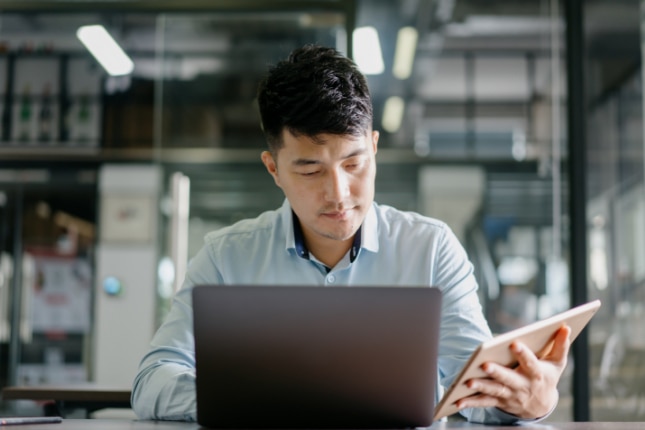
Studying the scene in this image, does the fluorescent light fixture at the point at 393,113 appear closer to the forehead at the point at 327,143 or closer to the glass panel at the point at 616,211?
the glass panel at the point at 616,211

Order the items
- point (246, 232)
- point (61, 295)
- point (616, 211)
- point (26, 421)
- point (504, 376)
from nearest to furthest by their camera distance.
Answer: point (504, 376) → point (26, 421) → point (246, 232) → point (616, 211) → point (61, 295)

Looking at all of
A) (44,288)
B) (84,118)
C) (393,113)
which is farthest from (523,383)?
(44,288)

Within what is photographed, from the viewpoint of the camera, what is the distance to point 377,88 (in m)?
4.07

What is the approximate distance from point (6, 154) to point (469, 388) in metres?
3.67

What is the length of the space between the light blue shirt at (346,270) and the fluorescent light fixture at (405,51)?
2269 mm

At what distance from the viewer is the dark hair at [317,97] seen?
5.24 feet

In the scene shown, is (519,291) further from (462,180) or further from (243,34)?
(243,34)

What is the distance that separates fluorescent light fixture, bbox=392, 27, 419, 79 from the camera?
4.03 m

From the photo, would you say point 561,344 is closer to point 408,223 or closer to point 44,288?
point 408,223

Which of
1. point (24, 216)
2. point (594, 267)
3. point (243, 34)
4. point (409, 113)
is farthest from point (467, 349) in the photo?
point (24, 216)

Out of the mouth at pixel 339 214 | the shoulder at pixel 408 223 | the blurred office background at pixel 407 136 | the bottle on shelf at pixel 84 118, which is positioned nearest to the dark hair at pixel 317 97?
the mouth at pixel 339 214

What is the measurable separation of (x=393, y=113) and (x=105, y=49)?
151cm

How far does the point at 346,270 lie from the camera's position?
176cm

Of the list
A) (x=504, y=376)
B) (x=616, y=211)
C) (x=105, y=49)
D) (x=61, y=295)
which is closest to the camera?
(x=504, y=376)
